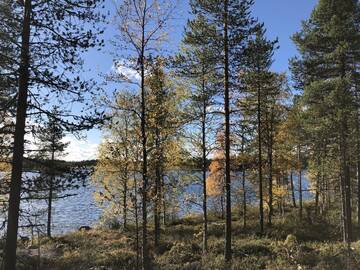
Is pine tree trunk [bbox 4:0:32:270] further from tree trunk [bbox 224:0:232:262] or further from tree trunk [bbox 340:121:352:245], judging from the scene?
tree trunk [bbox 340:121:352:245]

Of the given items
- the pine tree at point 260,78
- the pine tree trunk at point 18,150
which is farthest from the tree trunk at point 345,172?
the pine tree trunk at point 18,150

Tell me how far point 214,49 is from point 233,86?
5.83 feet

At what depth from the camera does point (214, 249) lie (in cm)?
2202

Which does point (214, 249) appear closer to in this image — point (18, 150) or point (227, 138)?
point (227, 138)

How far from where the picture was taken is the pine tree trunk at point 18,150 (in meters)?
9.95

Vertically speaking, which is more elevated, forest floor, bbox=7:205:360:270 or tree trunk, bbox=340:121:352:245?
tree trunk, bbox=340:121:352:245

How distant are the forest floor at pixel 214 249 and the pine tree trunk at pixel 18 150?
1.64 ft

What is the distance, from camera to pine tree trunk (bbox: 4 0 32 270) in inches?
392

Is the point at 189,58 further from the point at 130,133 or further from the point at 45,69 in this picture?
the point at 45,69

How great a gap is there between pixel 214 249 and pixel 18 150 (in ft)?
46.6

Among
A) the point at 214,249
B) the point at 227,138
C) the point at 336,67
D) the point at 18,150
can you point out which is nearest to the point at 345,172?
the point at 336,67

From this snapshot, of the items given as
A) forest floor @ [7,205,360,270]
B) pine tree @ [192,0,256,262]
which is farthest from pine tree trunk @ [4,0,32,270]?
pine tree @ [192,0,256,262]

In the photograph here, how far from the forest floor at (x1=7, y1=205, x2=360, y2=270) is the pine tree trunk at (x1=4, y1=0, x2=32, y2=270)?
0.50 m

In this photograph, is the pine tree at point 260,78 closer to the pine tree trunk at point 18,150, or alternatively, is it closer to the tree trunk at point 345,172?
the tree trunk at point 345,172
